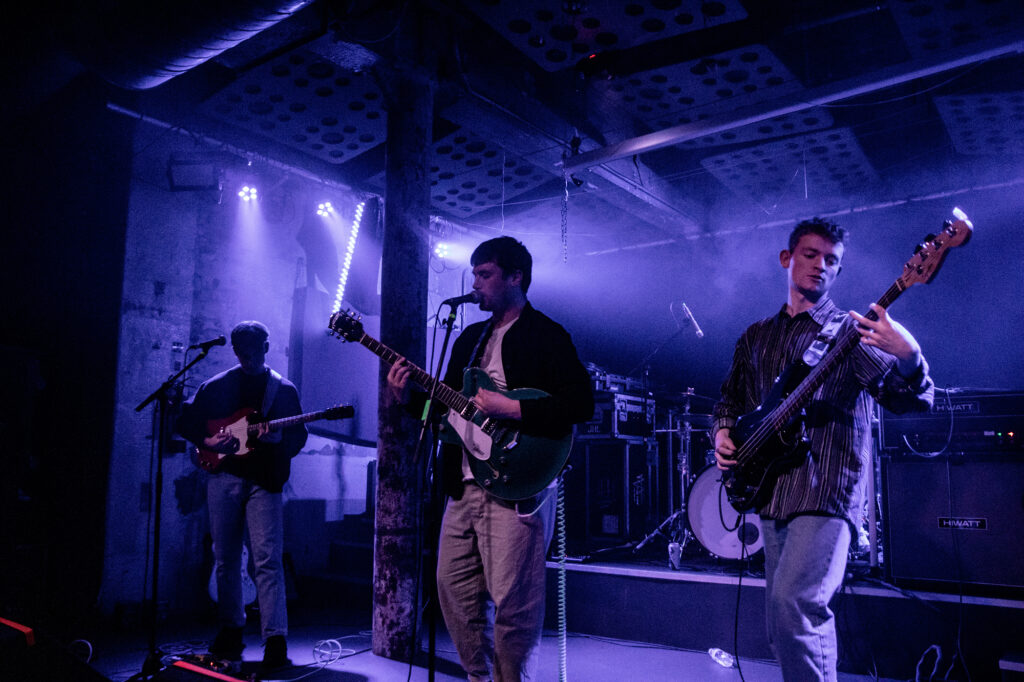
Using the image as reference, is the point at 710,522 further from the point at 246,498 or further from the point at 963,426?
the point at 246,498

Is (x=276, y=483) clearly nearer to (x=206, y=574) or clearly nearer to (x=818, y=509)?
(x=206, y=574)

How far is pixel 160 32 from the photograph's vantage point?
4.13m

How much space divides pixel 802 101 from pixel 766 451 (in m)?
3.82

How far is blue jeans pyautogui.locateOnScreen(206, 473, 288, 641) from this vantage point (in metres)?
4.60

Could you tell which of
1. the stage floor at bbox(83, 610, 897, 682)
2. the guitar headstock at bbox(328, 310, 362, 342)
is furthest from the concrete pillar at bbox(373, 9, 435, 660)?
the guitar headstock at bbox(328, 310, 362, 342)

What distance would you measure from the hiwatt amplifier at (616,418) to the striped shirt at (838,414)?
166 inches

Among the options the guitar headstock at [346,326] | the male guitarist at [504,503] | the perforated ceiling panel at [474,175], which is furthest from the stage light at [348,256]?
the male guitarist at [504,503]

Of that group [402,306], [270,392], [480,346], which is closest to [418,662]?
[270,392]

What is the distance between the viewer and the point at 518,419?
3.06m

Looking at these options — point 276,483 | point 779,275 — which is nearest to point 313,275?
point 276,483

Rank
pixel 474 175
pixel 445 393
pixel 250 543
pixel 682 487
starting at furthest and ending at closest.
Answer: pixel 474 175 → pixel 682 487 → pixel 250 543 → pixel 445 393

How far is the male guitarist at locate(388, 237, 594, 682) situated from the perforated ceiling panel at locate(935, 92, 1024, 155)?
502 cm

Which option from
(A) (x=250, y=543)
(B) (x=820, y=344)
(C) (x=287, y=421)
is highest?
(B) (x=820, y=344)

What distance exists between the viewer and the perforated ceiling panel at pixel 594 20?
16.2ft
